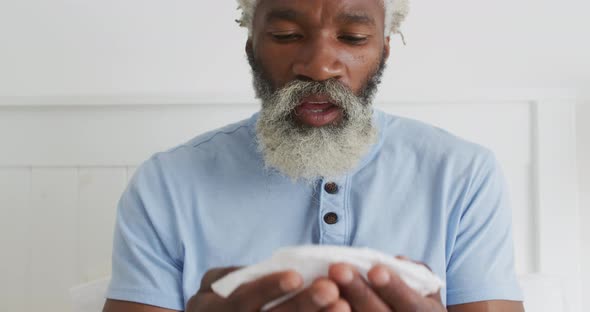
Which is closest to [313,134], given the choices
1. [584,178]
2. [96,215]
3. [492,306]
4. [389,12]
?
[389,12]

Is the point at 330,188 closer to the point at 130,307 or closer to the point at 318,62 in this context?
the point at 318,62

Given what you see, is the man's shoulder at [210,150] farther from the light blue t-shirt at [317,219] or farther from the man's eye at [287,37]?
the man's eye at [287,37]

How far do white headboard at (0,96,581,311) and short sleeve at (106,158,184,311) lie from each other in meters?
0.44

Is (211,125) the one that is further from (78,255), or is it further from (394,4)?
(394,4)

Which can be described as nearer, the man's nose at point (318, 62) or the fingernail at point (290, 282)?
the fingernail at point (290, 282)

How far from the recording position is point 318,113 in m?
1.01

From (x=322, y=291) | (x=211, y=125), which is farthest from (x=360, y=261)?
(x=211, y=125)

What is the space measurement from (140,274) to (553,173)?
986mm

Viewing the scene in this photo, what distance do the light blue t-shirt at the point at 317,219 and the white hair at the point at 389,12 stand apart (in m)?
0.24

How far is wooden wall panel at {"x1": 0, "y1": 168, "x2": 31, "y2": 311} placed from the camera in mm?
1525

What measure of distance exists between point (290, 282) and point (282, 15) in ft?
1.82

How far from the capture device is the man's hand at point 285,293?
1.92 feet

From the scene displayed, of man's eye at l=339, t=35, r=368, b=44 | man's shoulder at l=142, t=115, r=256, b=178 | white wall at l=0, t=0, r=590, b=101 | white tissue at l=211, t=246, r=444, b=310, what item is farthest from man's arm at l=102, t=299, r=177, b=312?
white wall at l=0, t=0, r=590, b=101

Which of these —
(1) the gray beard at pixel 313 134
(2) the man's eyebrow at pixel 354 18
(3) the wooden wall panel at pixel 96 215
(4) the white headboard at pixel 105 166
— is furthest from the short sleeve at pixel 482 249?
(3) the wooden wall panel at pixel 96 215
